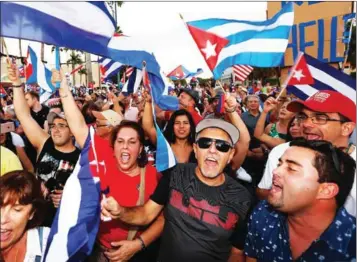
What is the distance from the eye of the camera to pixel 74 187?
244 cm

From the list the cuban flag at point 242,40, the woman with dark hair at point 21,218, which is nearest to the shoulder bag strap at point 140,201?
the woman with dark hair at point 21,218

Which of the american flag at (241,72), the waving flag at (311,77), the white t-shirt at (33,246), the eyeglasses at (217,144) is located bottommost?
the white t-shirt at (33,246)

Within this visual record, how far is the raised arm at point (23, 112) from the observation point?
3109 mm

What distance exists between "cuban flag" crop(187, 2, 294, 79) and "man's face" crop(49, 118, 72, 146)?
5.78ft

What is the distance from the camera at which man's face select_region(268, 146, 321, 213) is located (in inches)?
85.4

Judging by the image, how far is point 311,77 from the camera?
3.88m

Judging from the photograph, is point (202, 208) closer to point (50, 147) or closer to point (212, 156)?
point (212, 156)

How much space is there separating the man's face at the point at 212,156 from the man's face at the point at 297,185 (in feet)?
1.88

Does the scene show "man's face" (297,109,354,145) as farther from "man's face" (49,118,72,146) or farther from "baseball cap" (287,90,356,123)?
"man's face" (49,118,72,146)

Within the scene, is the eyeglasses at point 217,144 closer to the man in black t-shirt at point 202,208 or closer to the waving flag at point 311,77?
the man in black t-shirt at point 202,208

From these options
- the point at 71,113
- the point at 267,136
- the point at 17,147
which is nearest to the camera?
the point at 71,113

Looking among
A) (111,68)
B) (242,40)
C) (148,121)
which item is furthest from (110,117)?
(111,68)

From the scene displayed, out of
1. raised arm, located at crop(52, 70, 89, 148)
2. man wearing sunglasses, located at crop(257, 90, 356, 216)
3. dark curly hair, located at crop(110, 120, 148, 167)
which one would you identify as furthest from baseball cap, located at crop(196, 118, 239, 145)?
raised arm, located at crop(52, 70, 89, 148)

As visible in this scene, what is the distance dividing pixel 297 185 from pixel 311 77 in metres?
2.05
